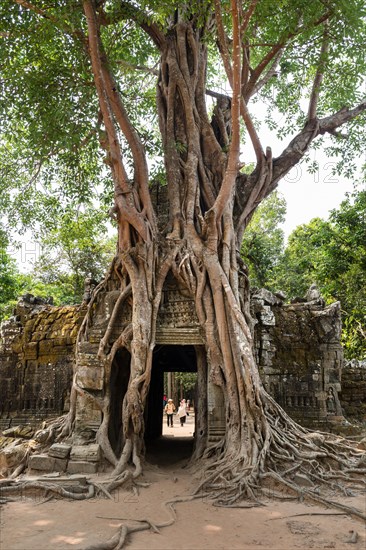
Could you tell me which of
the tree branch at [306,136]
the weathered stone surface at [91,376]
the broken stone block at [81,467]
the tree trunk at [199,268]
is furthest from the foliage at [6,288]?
the broken stone block at [81,467]

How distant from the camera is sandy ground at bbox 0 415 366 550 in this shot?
326 cm

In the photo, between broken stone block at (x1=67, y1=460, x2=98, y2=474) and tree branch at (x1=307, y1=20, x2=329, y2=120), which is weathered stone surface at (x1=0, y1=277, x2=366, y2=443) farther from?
tree branch at (x1=307, y1=20, x2=329, y2=120)

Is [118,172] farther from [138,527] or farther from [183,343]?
[138,527]

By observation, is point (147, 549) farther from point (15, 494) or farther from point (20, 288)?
point (20, 288)

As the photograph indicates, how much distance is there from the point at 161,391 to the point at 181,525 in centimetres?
598

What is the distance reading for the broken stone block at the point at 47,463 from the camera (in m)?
5.15

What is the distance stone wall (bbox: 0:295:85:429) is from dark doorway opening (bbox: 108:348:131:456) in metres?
1.26

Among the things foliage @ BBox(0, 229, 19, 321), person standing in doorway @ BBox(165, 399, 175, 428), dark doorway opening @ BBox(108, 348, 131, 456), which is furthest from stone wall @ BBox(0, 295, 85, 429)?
foliage @ BBox(0, 229, 19, 321)

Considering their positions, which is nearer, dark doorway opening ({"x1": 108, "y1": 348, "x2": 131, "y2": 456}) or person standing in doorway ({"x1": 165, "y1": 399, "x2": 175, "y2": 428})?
dark doorway opening ({"x1": 108, "y1": 348, "x2": 131, "y2": 456})

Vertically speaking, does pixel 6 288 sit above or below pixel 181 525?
above

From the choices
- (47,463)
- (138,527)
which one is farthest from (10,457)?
(138,527)

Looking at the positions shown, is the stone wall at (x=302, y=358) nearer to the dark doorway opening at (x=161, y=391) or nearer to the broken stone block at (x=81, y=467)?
the dark doorway opening at (x=161, y=391)

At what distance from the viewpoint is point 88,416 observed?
575cm

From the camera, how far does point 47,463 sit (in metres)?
5.16
